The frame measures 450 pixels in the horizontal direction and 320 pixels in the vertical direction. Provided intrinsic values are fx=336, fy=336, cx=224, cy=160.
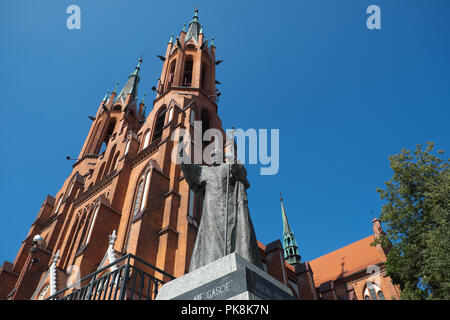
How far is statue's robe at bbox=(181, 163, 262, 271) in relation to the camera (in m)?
4.30

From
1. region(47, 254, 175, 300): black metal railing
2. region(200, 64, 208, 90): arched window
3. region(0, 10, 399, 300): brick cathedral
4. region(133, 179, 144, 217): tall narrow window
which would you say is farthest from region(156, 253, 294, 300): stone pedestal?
region(200, 64, 208, 90): arched window

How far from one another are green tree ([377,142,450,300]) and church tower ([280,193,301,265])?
82.1ft

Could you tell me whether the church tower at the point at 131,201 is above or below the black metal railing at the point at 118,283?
above

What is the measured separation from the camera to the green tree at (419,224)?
39.2ft

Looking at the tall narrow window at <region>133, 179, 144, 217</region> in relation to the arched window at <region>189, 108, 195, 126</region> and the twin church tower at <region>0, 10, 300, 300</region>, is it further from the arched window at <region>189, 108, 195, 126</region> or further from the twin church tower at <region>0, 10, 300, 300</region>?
the arched window at <region>189, 108, 195, 126</region>

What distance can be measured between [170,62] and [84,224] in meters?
15.8

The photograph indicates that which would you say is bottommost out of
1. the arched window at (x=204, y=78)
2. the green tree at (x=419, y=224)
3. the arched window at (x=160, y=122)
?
the green tree at (x=419, y=224)

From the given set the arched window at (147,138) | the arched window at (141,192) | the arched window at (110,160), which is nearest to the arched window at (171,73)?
the arched window at (147,138)

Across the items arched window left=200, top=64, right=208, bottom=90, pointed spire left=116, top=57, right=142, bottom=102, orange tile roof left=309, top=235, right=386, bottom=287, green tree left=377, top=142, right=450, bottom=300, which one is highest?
pointed spire left=116, top=57, right=142, bottom=102

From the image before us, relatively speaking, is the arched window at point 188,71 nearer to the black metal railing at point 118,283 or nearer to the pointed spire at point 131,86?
the pointed spire at point 131,86

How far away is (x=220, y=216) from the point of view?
4.63m

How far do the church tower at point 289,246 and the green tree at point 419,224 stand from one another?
985 inches
